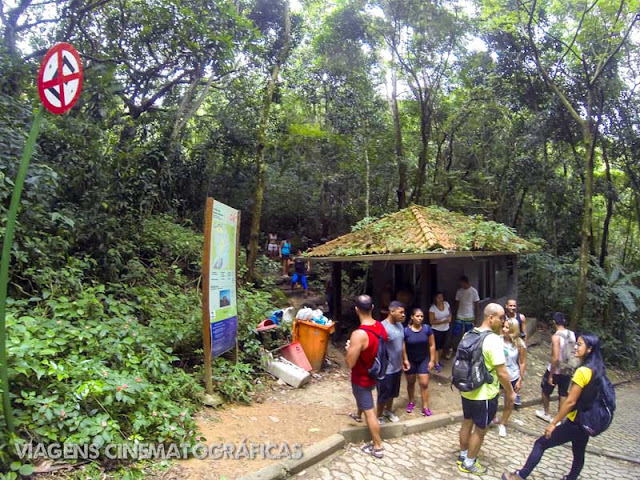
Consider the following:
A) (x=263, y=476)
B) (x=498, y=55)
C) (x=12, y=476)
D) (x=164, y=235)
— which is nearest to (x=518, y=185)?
(x=498, y=55)

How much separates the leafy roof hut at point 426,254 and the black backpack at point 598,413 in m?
3.86

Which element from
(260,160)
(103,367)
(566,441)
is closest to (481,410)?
(566,441)

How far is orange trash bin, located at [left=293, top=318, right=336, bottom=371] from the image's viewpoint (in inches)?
312

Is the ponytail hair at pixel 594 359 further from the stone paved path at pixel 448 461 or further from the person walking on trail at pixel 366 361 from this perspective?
the person walking on trail at pixel 366 361

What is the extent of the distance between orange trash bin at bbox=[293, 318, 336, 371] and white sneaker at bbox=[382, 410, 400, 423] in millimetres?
2269

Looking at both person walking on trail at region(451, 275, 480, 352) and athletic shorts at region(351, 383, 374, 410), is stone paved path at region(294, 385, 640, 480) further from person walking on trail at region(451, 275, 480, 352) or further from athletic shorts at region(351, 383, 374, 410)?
person walking on trail at region(451, 275, 480, 352)

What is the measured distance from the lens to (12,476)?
2.94m

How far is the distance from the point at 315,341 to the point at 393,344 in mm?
2947

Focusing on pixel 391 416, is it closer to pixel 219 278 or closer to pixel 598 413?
pixel 598 413

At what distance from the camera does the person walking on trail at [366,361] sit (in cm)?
455

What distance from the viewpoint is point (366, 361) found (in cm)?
464

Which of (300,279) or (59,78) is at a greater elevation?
(59,78)

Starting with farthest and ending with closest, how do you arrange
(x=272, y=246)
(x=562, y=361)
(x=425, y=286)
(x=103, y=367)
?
(x=272, y=246) → (x=425, y=286) → (x=562, y=361) → (x=103, y=367)

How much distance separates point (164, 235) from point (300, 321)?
533 cm
